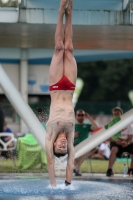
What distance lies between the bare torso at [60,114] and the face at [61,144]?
0.11 meters

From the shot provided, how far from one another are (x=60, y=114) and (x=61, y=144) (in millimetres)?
565

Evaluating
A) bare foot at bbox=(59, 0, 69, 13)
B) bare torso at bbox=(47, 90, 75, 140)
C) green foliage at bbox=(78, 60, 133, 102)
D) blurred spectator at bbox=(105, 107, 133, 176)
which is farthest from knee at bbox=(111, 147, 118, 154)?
green foliage at bbox=(78, 60, 133, 102)

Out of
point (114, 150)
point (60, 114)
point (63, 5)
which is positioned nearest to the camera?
point (63, 5)

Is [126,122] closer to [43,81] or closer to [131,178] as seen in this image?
[131,178]

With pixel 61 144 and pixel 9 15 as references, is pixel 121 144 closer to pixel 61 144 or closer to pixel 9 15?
pixel 9 15

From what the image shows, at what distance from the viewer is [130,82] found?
161ft

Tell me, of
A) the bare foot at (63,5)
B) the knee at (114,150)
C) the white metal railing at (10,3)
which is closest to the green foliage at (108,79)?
the knee at (114,150)

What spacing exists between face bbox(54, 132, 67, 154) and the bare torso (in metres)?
0.11

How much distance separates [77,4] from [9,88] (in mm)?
2141

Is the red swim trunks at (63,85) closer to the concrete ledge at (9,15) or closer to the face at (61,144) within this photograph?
the face at (61,144)

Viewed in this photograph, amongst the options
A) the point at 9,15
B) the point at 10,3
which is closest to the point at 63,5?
the point at 9,15

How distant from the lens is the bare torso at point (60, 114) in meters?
10.0

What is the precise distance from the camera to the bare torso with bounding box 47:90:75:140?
32.8 feet

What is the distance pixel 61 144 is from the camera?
9789 mm
